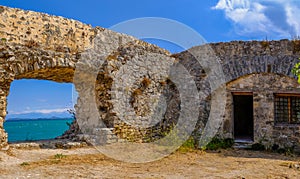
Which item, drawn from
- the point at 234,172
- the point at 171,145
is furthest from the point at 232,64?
the point at 234,172

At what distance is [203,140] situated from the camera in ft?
31.5

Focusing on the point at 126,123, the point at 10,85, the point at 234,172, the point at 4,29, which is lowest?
the point at 234,172

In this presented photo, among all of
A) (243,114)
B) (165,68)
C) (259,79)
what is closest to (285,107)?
(259,79)

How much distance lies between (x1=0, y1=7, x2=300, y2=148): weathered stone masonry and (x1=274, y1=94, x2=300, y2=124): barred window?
30 centimetres

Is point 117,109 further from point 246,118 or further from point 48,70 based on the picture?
point 246,118

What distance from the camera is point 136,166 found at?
6.30m

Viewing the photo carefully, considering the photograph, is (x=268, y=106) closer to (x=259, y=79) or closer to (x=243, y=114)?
(x=259, y=79)

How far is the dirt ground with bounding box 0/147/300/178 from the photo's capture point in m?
5.39

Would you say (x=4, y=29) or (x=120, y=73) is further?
(x=4, y=29)

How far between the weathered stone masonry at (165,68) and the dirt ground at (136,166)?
1351 millimetres

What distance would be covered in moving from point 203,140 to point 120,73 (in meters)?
3.34

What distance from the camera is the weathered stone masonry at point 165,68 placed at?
27.2ft

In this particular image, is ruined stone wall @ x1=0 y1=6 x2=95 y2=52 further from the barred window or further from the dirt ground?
the barred window

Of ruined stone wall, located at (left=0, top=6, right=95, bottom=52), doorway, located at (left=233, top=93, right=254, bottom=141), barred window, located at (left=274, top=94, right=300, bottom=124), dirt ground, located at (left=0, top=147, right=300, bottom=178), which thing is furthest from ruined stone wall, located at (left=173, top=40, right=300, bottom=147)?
ruined stone wall, located at (left=0, top=6, right=95, bottom=52)
